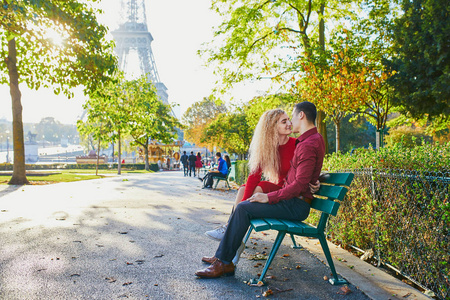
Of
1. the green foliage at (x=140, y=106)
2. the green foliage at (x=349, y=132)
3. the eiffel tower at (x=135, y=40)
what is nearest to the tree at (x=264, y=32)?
the green foliage at (x=140, y=106)

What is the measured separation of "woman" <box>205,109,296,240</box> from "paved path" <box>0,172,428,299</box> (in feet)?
2.89

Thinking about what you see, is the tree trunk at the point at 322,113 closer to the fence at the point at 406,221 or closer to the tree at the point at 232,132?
the fence at the point at 406,221

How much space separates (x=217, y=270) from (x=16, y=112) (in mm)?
13171

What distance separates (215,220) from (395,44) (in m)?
17.6

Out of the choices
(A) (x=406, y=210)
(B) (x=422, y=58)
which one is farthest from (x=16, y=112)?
(B) (x=422, y=58)

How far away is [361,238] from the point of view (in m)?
4.67

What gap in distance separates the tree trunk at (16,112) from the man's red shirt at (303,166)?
1326 centimetres

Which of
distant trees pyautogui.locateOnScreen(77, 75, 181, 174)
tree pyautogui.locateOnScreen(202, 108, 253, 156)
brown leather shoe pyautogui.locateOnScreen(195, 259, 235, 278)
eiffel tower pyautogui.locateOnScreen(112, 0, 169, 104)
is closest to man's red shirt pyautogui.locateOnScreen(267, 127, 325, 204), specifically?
brown leather shoe pyautogui.locateOnScreen(195, 259, 235, 278)

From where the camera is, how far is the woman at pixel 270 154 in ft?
13.1

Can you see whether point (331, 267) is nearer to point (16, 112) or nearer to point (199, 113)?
point (16, 112)

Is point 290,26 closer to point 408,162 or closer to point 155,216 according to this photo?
point 155,216

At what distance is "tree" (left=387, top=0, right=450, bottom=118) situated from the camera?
18.5 metres

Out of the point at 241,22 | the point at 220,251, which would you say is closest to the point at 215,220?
the point at 220,251

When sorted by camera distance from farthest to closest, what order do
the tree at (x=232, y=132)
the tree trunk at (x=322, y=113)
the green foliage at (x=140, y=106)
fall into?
the tree at (x=232, y=132), the green foliage at (x=140, y=106), the tree trunk at (x=322, y=113)
